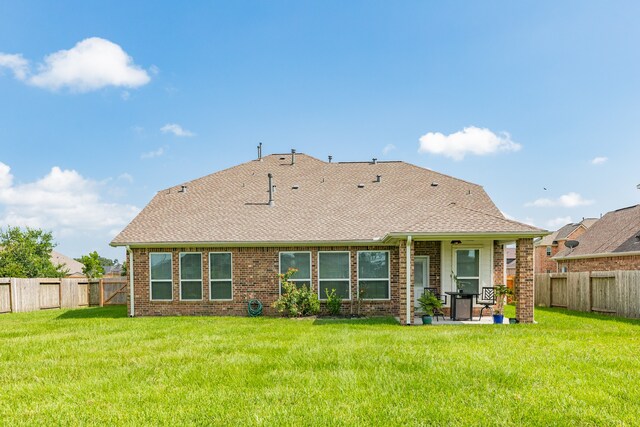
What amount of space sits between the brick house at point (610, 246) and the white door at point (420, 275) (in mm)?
10617

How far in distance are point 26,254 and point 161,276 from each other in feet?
96.9

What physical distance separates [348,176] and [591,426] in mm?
15575

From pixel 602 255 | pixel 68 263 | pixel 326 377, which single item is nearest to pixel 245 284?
pixel 326 377

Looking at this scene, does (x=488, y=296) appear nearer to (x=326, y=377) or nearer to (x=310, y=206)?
(x=310, y=206)

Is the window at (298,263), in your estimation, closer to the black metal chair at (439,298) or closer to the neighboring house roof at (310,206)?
the neighboring house roof at (310,206)

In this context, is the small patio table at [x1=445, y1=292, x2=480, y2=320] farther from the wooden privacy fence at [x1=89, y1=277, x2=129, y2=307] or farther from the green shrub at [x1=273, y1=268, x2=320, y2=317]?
the wooden privacy fence at [x1=89, y1=277, x2=129, y2=307]

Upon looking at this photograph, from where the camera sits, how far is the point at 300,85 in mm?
14648

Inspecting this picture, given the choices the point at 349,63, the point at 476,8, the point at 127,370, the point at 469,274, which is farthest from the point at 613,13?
the point at 127,370

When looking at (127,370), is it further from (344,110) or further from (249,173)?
(249,173)

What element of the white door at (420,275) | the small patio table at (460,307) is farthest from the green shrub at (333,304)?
the small patio table at (460,307)

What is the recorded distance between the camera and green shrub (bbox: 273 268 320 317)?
14641mm

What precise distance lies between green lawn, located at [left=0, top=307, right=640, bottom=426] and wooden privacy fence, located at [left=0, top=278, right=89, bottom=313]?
870 cm

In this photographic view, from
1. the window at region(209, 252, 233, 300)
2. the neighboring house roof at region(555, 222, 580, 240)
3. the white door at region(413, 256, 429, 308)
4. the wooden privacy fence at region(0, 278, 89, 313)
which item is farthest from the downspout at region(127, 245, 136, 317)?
the neighboring house roof at region(555, 222, 580, 240)

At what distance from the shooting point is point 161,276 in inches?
613
